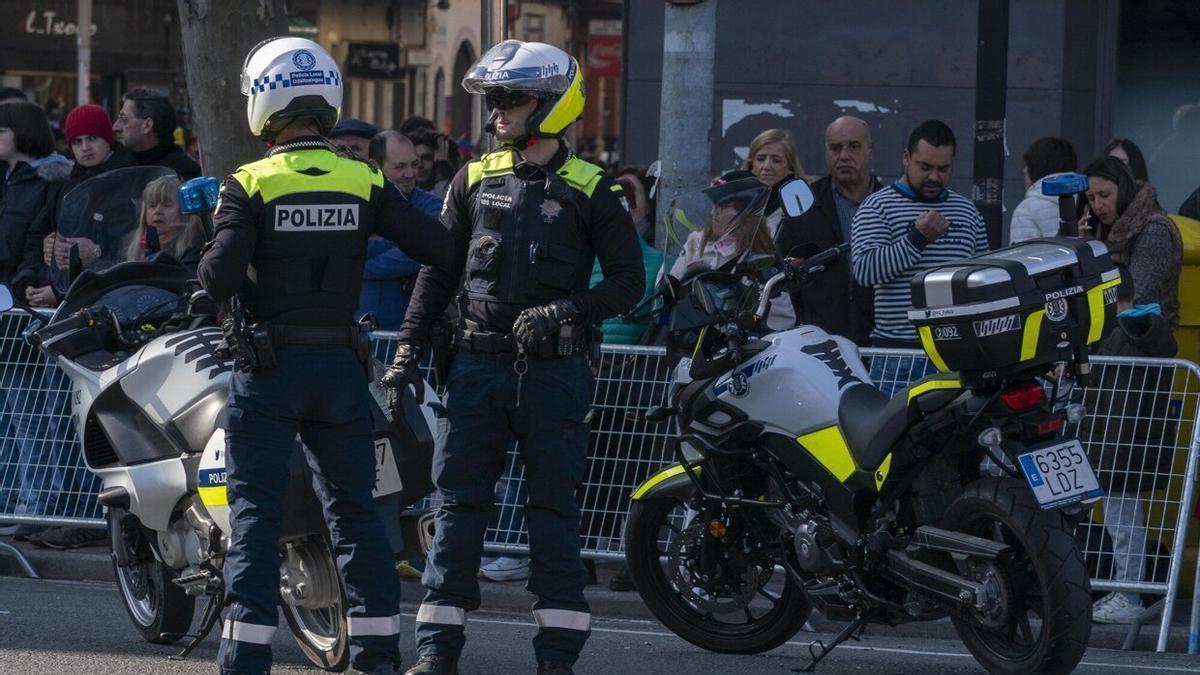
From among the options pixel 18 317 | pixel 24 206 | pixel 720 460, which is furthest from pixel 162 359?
Result: pixel 24 206

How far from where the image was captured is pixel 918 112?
46.3ft

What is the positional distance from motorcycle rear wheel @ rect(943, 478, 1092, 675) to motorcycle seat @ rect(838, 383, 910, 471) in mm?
295

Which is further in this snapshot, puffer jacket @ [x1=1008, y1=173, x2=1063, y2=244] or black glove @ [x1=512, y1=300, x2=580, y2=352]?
puffer jacket @ [x1=1008, y1=173, x2=1063, y2=244]

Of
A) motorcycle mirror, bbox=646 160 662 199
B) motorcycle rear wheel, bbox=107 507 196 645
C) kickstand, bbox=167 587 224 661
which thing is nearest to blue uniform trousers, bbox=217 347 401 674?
kickstand, bbox=167 587 224 661

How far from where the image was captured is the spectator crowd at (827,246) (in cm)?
765

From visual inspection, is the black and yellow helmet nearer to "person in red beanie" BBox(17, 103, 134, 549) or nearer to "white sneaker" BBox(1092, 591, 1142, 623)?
"white sneaker" BBox(1092, 591, 1142, 623)

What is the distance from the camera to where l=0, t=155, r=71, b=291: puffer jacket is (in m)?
9.46

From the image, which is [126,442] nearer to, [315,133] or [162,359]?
[162,359]

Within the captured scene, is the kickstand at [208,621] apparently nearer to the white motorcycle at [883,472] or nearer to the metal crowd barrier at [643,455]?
the metal crowd barrier at [643,455]

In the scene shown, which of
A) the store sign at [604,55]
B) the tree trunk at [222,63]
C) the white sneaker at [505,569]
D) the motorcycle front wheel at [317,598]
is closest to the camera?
the motorcycle front wheel at [317,598]

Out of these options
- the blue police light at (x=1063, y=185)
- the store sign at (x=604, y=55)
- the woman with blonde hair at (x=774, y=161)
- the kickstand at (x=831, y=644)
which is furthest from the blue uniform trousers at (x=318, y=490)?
the store sign at (x=604, y=55)

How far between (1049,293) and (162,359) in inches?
110

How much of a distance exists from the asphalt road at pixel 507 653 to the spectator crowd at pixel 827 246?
2.60 feet

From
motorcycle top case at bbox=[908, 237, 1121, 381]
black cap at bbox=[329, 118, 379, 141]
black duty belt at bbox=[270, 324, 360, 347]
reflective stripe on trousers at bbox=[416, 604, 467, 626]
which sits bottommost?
reflective stripe on trousers at bbox=[416, 604, 467, 626]
